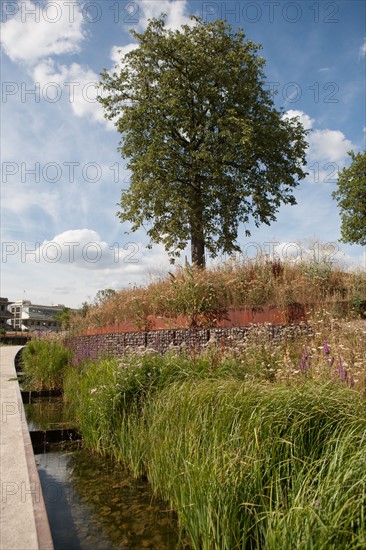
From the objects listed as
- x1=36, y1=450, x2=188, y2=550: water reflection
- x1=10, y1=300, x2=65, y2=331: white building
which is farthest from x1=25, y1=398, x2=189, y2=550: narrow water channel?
x1=10, y1=300, x2=65, y2=331: white building

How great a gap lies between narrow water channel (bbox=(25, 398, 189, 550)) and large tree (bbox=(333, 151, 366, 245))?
22.7 metres

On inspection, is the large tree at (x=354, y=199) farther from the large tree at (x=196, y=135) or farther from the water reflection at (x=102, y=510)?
the water reflection at (x=102, y=510)

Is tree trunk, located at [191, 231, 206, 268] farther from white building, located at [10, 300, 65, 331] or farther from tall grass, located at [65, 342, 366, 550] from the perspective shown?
white building, located at [10, 300, 65, 331]

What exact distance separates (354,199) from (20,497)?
2554 centimetres

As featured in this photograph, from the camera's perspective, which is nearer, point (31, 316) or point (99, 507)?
point (99, 507)

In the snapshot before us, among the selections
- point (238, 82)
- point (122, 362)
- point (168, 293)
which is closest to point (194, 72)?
point (238, 82)

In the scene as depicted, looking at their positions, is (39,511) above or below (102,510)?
above

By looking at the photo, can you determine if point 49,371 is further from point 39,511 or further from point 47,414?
point 39,511

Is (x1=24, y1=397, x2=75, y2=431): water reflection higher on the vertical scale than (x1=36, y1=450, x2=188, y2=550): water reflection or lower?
higher

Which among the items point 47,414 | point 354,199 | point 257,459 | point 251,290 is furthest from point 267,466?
point 354,199

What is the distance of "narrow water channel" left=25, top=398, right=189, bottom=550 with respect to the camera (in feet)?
11.0

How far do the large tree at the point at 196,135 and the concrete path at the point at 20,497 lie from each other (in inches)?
431

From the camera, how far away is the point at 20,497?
3574mm

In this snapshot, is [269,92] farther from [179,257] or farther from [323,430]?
[323,430]
